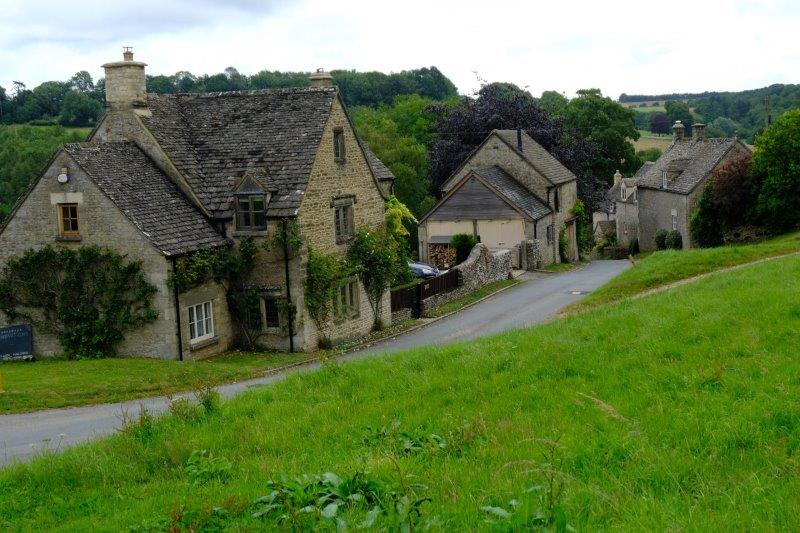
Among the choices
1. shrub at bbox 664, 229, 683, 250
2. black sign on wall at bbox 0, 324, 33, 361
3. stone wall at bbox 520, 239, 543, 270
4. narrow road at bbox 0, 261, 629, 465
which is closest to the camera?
narrow road at bbox 0, 261, 629, 465

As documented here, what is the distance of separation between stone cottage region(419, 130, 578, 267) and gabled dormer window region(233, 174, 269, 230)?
988 inches

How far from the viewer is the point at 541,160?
197 ft

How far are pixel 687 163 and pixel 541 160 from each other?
1183 cm

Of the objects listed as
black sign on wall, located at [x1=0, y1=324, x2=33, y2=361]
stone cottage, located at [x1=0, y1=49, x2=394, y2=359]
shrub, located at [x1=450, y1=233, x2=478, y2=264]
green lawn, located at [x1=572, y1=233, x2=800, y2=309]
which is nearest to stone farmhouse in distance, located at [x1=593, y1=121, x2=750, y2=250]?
shrub, located at [x1=450, y1=233, x2=478, y2=264]

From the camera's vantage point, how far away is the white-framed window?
28.7 metres

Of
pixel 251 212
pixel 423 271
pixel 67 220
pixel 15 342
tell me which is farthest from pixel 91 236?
pixel 423 271

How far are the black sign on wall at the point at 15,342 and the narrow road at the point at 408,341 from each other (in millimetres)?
7936

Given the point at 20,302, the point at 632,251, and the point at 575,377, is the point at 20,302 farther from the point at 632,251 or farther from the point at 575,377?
the point at 632,251

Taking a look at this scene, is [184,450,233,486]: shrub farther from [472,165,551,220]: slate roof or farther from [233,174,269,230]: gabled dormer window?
[472,165,551,220]: slate roof

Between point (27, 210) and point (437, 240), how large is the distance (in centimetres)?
3026

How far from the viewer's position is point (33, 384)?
23219 millimetres

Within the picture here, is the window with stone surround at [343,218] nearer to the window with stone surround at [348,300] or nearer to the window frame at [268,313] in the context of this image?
the window with stone surround at [348,300]

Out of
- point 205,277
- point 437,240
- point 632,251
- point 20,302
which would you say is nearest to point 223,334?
point 205,277

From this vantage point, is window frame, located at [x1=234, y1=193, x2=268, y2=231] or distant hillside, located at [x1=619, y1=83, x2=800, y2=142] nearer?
window frame, located at [x1=234, y1=193, x2=268, y2=231]
